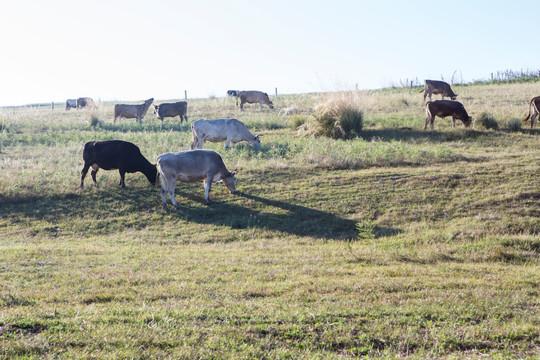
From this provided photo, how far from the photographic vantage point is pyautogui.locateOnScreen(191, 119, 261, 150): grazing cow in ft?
65.4

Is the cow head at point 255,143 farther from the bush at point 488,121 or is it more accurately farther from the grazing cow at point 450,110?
the bush at point 488,121

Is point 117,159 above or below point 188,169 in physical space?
above

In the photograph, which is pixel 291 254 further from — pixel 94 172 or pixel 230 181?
pixel 94 172

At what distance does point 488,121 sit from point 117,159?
48.0 ft

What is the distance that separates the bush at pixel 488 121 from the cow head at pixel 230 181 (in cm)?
1206

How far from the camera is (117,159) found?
16062 mm

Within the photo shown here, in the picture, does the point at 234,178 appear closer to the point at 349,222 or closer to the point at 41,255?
the point at 349,222

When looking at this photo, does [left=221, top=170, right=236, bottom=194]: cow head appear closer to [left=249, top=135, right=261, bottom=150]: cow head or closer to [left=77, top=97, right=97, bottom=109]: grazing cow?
[left=249, top=135, right=261, bottom=150]: cow head

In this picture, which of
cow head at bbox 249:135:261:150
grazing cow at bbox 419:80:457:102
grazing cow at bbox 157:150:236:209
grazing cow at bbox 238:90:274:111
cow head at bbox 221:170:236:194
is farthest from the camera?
grazing cow at bbox 238:90:274:111

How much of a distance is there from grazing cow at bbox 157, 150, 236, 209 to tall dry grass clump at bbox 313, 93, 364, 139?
7971 mm

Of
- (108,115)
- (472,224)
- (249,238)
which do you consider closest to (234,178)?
(249,238)

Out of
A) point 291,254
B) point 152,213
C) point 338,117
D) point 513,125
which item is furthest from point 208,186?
point 513,125

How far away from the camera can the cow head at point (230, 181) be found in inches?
599

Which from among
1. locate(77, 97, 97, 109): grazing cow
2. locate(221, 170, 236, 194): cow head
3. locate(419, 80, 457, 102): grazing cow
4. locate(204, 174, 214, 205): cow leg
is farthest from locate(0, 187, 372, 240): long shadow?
locate(77, 97, 97, 109): grazing cow
